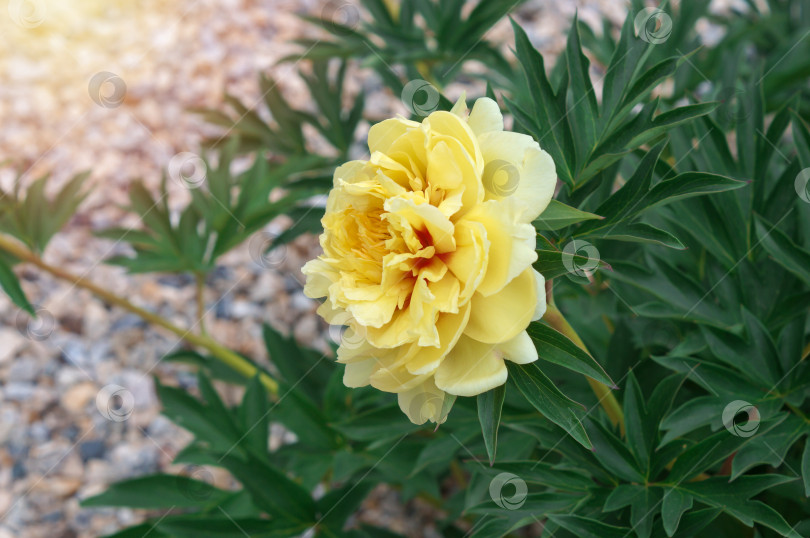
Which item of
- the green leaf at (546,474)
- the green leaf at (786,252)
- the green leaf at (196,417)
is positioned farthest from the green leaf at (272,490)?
the green leaf at (786,252)

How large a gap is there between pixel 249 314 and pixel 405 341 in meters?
1.28

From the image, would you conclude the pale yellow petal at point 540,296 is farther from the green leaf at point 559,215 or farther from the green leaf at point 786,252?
the green leaf at point 786,252

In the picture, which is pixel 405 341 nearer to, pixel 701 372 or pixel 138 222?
pixel 701 372

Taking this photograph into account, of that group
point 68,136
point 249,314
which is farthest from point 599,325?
point 68,136

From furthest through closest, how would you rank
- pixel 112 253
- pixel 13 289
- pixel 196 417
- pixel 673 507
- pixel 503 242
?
1. pixel 112 253
2. pixel 196 417
3. pixel 13 289
4. pixel 673 507
5. pixel 503 242

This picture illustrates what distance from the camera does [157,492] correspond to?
1174 mm

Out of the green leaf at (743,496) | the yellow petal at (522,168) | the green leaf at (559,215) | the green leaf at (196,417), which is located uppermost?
the yellow petal at (522,168)

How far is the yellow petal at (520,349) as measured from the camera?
60 centimetres

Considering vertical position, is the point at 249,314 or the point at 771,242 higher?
the point at 771,242

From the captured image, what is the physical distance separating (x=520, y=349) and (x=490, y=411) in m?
0.06

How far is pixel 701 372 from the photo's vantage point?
855mm

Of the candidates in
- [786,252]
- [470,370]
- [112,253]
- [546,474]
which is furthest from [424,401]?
[112,253]

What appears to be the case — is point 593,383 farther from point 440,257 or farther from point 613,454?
point 440,257

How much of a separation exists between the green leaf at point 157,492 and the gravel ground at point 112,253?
0.40 meters
